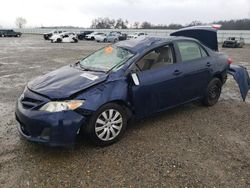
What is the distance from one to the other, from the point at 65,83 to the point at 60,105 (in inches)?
18.8

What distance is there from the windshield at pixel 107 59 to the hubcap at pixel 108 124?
2.43 ft

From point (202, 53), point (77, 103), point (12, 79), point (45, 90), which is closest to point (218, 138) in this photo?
point (202, 53)

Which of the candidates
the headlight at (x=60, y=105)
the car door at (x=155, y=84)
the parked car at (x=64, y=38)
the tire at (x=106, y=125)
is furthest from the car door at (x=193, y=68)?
the parked car at (x=64, y=38)

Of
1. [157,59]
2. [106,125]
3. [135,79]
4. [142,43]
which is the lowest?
[106,125]

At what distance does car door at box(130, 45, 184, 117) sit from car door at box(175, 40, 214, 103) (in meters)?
0.17

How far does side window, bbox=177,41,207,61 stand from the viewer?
476 centimetres

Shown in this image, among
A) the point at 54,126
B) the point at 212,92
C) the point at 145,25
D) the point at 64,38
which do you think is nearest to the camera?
the point at 54,126

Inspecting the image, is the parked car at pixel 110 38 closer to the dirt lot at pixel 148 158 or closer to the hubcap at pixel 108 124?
the dirt lot at pixel 148 158

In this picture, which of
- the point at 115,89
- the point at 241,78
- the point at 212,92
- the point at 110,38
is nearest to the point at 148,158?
the point at 115,89

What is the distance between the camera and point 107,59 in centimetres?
447

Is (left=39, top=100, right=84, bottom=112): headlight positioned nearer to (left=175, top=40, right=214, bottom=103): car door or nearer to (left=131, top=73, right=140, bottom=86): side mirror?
(left=131, top=73, right=140, bottom=86): side mirror

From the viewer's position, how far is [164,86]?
4.30 metres

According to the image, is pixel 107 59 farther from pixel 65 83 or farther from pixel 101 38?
pixel 101 38

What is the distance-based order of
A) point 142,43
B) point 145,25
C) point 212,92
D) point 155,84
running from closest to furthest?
point 155,84
point 142,43
point 212,92
point 145,25
